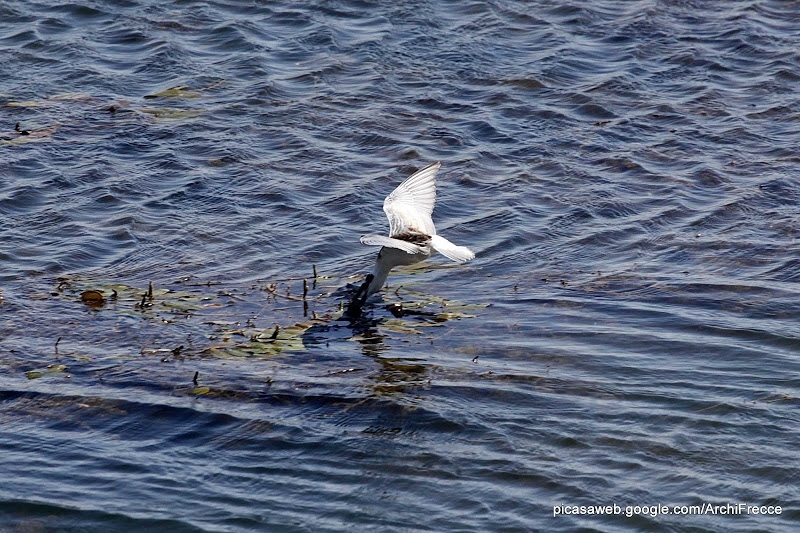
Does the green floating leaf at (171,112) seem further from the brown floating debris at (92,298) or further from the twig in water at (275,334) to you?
the twig in water at (275,334)

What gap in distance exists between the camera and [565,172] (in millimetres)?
10977

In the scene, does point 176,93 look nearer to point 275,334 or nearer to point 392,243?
point 275,334

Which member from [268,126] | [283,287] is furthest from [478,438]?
[268,126]

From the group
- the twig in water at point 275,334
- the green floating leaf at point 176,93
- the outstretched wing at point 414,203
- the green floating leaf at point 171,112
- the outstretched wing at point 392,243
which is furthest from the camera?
the green floating leaf at point 176,93

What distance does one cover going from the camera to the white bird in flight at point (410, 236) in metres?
7.81

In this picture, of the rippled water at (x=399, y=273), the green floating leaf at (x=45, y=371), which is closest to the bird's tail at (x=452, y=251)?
the rippled water at (x=399, y=273)

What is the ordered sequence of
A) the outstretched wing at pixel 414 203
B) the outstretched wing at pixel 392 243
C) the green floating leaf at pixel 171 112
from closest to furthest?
the outstretched wing at pixel 392 243, the outstretched wing at pixel 414 203, the green floating leaf at pixel 171 112

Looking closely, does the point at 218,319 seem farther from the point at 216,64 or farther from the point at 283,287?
the point at 216,64

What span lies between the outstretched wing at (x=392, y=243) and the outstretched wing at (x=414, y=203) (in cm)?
55

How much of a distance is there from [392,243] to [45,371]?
2367 millimetres

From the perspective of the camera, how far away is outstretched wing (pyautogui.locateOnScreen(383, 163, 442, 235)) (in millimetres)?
8562

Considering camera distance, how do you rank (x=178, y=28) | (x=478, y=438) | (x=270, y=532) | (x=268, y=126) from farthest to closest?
(x=178, y=28)
(x=268, y=126)
(x=478, y=438)
(x=270, y=532)

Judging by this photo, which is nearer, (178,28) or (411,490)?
(411,490)

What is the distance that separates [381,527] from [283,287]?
3387 millimetres
